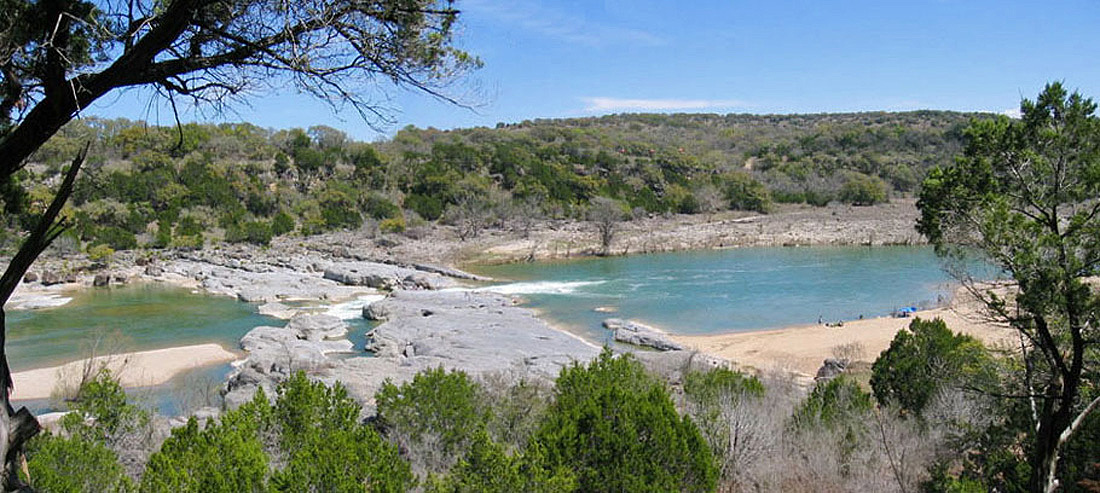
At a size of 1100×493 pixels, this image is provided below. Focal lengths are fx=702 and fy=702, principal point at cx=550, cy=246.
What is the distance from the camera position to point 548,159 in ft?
256

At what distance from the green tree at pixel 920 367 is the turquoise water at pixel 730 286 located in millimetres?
7460

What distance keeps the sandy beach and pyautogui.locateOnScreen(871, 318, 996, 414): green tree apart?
4821 millimetres

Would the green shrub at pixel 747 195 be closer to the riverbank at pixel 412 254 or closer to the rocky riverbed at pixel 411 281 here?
the riverbank at pixel 412 254

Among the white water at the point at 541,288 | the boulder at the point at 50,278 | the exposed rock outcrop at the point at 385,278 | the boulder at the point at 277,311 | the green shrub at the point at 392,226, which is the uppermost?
the green shrub at the point at 392,226

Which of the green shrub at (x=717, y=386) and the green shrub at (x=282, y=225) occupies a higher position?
the green shrub at (x=282, y=225)

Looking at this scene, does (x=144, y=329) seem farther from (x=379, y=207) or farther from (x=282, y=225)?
(x=379, y=207)

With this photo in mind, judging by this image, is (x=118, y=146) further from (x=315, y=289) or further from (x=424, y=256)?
(x=315, y=289)

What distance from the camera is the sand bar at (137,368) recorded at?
17750 mm

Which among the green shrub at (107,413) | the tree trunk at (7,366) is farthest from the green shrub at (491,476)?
the green shrub at (107,413)

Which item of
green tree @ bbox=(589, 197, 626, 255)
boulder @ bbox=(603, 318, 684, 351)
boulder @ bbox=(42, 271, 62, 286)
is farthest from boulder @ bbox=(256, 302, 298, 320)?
green tree @ bbox=(589, 197, 626, 255)

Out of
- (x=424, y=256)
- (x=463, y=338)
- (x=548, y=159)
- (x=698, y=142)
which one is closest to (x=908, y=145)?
(x=698, y=142)

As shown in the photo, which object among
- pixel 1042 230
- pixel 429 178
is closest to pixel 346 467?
pixel 1042 230

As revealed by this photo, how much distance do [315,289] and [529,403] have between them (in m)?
24.6

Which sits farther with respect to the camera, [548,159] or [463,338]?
[548,159]
